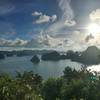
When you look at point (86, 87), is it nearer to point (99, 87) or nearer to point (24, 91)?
point (99, 87)

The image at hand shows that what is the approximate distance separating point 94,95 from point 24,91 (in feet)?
72.7

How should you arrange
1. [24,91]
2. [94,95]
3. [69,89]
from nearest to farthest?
[24,91]
[94,95]
[69,89]

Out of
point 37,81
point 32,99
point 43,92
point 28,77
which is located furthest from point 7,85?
point 37,81

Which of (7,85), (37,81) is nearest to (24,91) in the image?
(7,85)

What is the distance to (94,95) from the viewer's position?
6706 cm

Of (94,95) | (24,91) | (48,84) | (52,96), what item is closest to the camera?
(24,91)

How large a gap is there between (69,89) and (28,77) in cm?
2519

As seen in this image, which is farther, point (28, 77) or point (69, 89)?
point (28, 77)

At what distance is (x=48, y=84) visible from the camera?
278 feet

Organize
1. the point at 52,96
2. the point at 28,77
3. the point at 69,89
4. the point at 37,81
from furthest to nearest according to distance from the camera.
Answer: the point at 37,81 → the point at 28,77 → the point at 52,96 → the point at 69,89

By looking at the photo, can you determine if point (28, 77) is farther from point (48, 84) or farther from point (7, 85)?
Result: point (7, 85)

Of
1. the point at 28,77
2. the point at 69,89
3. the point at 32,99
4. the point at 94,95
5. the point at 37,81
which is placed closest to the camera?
the point at 32,99

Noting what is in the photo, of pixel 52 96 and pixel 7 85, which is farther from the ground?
pixel 7 85

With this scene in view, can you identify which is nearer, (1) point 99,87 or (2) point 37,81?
(1) point 99,87
